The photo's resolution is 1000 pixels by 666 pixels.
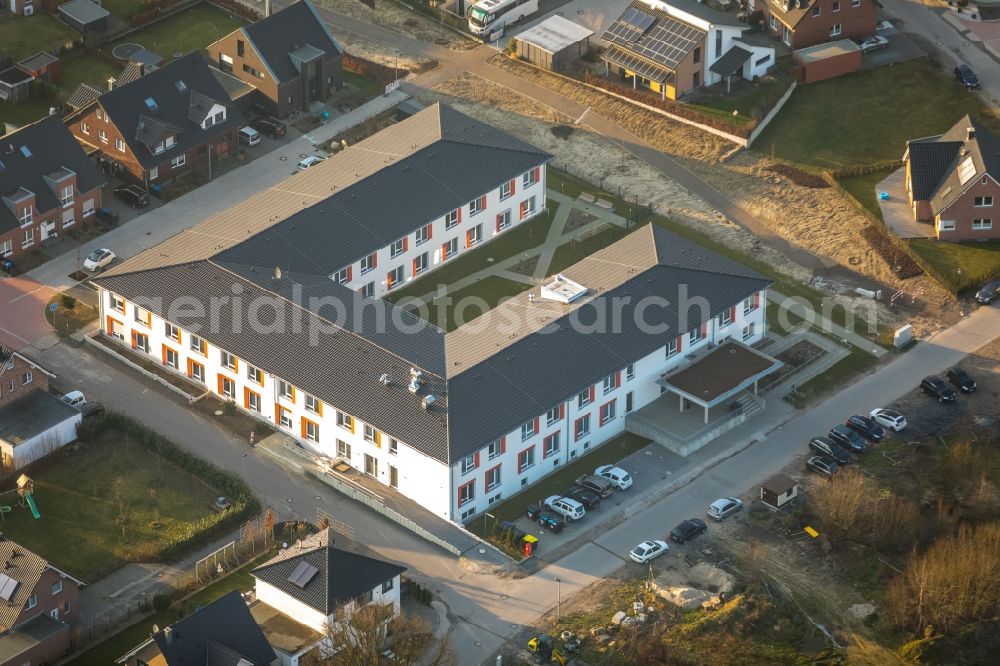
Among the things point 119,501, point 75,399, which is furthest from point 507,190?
point 119,501

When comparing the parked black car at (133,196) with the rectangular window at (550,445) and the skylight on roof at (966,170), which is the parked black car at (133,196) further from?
the skylight on roof at (966,170)

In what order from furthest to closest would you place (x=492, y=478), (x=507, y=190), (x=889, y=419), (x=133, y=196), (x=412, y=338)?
(x=133, y=196) → (x=507, y=190) → (x=889, y=419) → (x=412, y=338) → (x=492, y=478)

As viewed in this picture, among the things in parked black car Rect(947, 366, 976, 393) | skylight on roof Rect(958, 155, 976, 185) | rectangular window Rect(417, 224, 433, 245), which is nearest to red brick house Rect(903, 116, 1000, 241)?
skylight on roof Rect(958, 155, 976, 185)

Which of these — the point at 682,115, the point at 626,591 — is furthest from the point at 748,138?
the point at 626,591

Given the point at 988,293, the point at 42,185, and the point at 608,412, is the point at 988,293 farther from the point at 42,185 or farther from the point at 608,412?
the point at 42,185

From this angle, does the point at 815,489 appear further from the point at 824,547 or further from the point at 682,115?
the point at 682,115
